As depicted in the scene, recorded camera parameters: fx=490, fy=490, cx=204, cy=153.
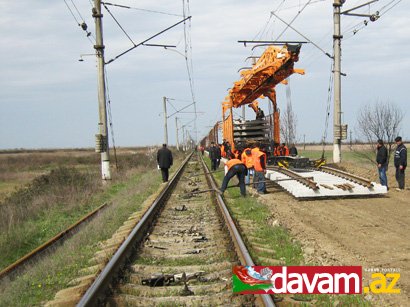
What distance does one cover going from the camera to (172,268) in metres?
6.61

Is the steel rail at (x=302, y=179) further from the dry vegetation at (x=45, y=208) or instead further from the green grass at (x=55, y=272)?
the dry vegetation at (x=45, y=208)

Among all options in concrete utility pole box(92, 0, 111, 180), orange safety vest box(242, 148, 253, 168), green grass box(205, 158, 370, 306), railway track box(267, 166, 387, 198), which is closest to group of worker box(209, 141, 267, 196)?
orange safety vest box(242, 148, 253, 168)

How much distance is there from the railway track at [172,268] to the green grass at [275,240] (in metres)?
0.49

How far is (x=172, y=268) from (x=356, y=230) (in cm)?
433

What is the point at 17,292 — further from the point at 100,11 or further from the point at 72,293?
the point at 100,11

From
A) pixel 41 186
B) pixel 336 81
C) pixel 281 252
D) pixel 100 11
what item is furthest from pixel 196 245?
pixel 41 186

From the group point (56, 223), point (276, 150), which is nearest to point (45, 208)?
point (56, 223)

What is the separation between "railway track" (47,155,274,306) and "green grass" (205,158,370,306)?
1.60 ft

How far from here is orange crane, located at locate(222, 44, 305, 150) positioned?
14.5 meters

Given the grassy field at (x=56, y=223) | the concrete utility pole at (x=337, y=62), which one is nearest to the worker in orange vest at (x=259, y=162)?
the grassy field at (x=56, y=223)

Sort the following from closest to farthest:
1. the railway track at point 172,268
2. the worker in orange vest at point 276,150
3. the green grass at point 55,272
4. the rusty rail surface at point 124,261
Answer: the rusty rail surface at point 124,261 → the railway track at point 172,268 → the green grass at point 55,272 → the worker in orange vest at point 276,150

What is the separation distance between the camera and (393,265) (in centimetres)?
678

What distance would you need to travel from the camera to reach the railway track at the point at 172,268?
5.25 metres

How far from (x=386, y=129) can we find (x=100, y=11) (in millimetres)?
16881
